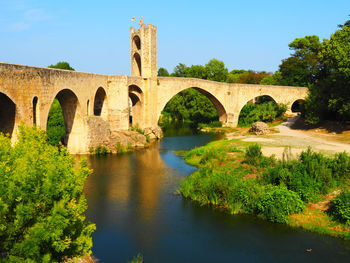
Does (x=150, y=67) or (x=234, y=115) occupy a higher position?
(x=150, y=67)

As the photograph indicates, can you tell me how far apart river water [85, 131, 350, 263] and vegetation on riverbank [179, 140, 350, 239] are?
0.47 meters

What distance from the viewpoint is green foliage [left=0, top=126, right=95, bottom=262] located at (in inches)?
225

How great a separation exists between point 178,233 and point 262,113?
30.3 metres

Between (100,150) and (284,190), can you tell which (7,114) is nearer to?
(100,150)

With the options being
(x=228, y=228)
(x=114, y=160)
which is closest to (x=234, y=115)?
(x=114, y=160)

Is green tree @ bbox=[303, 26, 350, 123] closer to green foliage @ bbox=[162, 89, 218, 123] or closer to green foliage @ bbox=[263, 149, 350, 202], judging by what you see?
green foliage @ bbox=[263, 149, 350, 202]

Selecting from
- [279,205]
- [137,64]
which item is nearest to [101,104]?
[137,64]

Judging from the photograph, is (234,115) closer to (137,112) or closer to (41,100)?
(137,112)

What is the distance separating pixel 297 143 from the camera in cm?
2347

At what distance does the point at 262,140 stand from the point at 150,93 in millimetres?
11278

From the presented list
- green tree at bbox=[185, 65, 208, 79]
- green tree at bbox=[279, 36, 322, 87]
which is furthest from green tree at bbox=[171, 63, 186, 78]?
green tree at bbox=[279, 36, 322, 87]

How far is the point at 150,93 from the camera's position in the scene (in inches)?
1229

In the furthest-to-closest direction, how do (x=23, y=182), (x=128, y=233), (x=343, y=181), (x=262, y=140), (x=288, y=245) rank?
(x=262, y=140) < (x=343, y=181) < (x=128, y=233) < (x=288, y=245) < (x=23, y=182)

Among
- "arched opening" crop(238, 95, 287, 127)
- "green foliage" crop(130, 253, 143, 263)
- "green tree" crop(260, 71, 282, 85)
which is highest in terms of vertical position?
"green tree" crop(260, 71, 282, 85)
